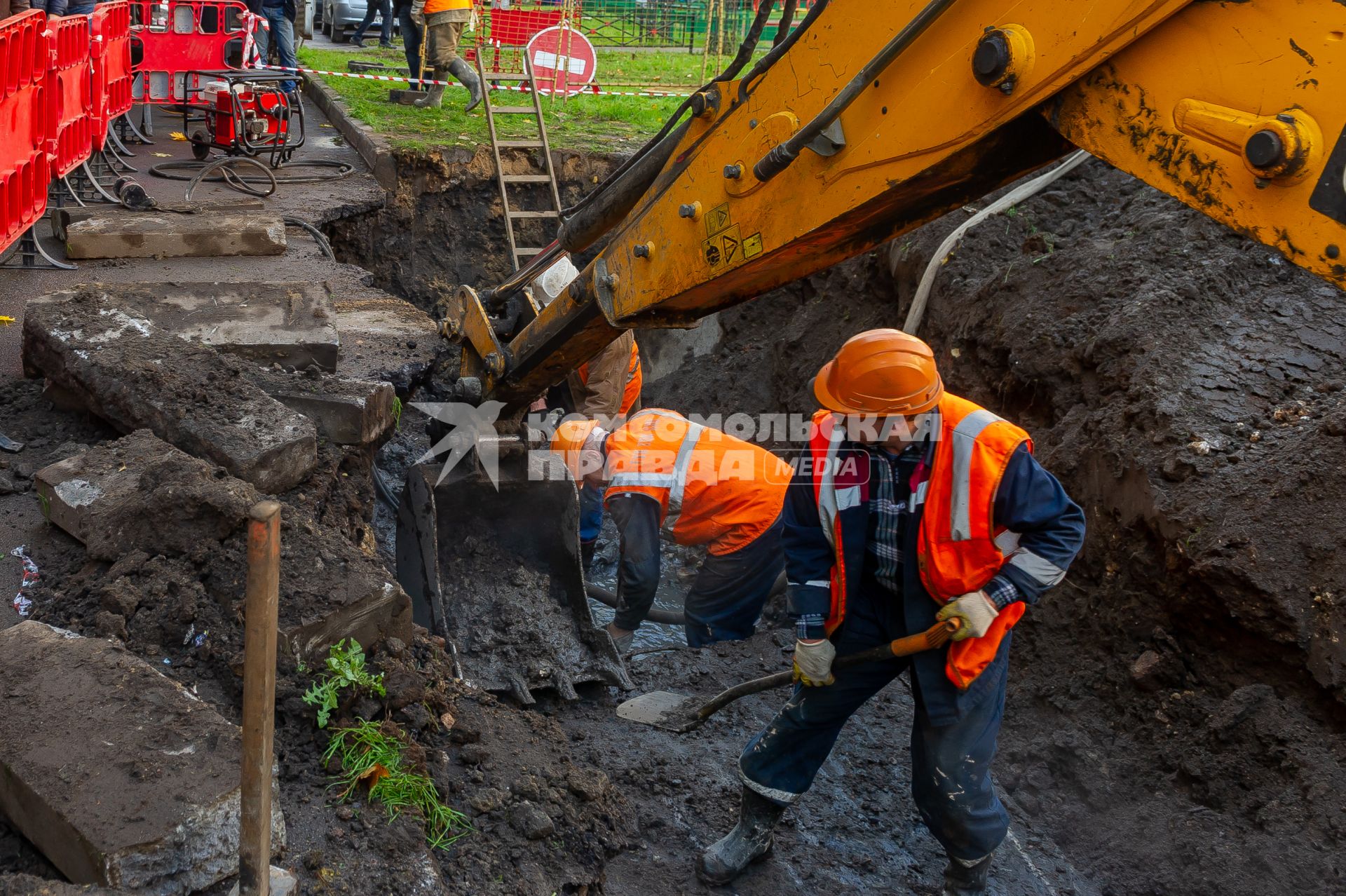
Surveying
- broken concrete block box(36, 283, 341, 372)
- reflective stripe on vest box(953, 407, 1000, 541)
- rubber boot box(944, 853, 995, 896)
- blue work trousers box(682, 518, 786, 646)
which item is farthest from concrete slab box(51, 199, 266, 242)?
rubber boot box(944, 853, 995, 896)

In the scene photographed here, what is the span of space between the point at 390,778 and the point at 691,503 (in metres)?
2.37

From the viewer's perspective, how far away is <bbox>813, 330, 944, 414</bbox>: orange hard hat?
2.90 m

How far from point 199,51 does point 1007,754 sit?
9976 mm

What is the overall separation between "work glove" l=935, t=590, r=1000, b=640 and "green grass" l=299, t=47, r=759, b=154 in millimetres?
7356

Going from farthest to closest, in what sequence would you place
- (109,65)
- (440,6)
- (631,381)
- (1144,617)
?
(440,6)
(109,65)
(631,381)
(1144,617)

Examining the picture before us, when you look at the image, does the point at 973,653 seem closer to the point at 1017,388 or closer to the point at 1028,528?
the point at 1028,528

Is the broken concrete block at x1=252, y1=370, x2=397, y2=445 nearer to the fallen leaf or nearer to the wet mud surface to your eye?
the wet mud surface

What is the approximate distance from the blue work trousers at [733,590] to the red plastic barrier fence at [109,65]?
592 centimetres

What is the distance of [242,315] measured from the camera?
16.8 feet

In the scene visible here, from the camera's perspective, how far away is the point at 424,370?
19.1 feet

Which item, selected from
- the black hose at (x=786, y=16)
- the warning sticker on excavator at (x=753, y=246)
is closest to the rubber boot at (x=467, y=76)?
the black hose at (x=786, y=16)

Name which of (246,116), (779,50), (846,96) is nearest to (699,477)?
(779,50)

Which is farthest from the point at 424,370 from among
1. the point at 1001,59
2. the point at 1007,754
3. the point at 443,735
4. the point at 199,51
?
the point at 199,51

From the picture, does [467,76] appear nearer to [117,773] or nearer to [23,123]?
[23,123]
